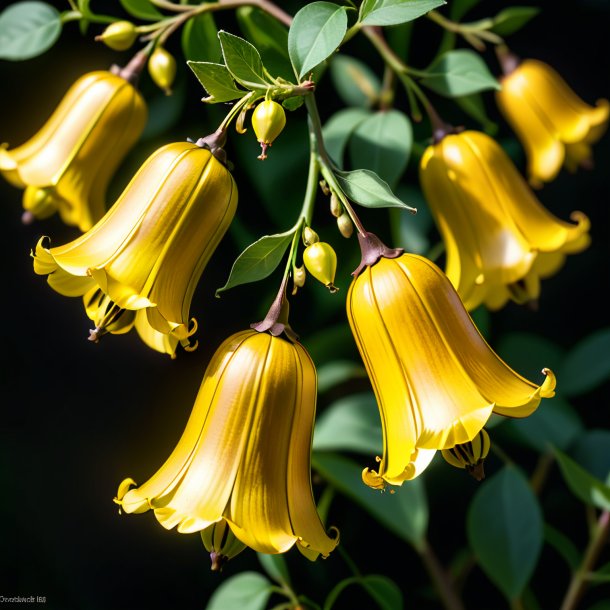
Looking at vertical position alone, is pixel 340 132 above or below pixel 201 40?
below

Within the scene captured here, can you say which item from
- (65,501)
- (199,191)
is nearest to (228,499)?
(199,191)

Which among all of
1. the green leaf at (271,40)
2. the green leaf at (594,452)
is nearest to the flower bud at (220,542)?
the green leaf at (271,40)

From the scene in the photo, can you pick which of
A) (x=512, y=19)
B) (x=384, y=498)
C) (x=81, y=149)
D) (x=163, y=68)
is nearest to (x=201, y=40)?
(x=163, y=68)

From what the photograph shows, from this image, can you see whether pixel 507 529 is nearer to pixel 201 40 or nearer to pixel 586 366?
pixel 586 366

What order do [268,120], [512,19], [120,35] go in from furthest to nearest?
[512,19] → [120,35] → [268,120]

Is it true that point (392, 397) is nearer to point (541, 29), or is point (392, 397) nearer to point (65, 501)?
point (65, 501)

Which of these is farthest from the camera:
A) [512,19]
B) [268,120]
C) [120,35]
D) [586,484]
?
[512,19]

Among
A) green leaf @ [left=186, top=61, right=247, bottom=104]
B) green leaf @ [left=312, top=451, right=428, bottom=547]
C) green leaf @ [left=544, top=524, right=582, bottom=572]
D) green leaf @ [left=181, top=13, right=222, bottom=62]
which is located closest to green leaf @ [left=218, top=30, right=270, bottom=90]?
green leaf @ [left=186, top=61, right=247, bottom=104]
